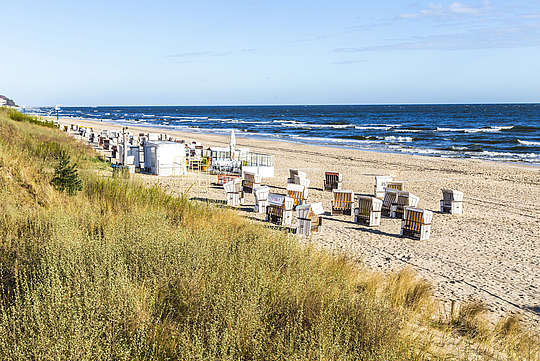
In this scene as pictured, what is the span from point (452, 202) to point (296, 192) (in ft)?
14.7

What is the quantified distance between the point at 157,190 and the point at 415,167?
17.4 m

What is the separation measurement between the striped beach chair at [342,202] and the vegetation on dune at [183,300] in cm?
598

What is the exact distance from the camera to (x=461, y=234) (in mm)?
11023

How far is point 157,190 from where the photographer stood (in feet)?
29.7

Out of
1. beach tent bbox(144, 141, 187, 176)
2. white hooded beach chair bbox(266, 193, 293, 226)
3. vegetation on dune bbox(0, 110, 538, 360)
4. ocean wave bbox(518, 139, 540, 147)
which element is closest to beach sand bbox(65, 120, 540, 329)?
beach tent bbox(144, 141, 187, 176)

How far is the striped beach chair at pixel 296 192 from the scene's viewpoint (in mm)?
12984

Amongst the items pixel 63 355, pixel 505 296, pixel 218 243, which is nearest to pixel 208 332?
pixel 63 355

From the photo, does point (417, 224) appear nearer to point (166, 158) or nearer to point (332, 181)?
point (332, 181)

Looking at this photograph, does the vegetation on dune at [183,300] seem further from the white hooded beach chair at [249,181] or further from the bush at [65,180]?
the white hooded beach chair at [249,181]

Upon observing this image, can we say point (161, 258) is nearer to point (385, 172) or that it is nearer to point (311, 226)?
point (311, 226)

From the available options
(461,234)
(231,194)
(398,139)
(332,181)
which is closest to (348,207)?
(461,234)

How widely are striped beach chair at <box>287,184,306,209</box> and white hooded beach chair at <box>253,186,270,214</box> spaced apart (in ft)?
3.55

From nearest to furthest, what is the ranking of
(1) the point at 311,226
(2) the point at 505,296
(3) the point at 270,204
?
(2) the point at 505,296, (1) the point at 311,226, (3) the point at 270,204

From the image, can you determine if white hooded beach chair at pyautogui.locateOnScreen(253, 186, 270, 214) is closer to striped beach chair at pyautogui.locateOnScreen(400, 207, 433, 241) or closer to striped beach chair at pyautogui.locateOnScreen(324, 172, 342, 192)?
striped beach chair at pyautogui.locateOnScreen(400, 207, 433, 241)
